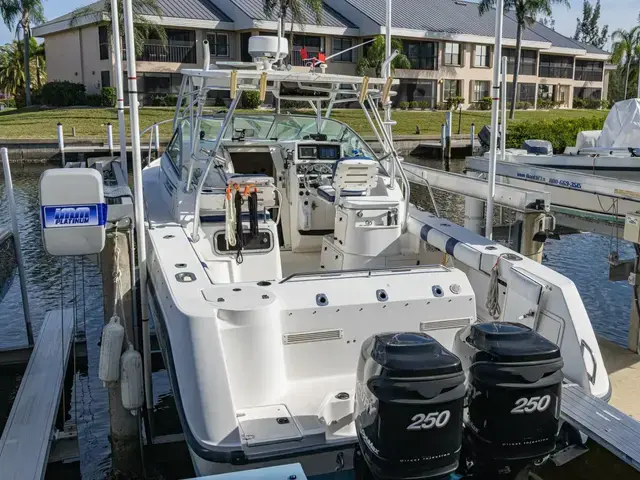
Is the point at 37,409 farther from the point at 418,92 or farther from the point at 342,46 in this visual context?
the point at 418,92

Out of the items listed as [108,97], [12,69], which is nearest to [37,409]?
[108,97]

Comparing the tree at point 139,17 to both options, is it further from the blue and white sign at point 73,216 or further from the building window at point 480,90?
the blue and white sign at point 73,216

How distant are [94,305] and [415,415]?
704cm

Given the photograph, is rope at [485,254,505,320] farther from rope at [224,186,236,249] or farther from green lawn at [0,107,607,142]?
green lawn at [0,107,607,142]

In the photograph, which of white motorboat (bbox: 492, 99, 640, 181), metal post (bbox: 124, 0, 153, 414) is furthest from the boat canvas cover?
metal post (bbox: 124, 0, 153, 414)

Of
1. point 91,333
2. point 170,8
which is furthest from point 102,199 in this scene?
point 170,8

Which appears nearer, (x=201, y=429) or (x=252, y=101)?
(x=201, y=429)

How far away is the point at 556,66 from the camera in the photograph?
45.5 m

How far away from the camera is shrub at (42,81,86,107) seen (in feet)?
104

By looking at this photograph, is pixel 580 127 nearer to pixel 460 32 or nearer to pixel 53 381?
pixel 460 32

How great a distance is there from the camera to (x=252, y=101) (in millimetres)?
27500

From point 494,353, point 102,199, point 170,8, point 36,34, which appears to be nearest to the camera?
point 494,353

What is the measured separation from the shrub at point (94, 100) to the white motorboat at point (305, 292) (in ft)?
85.8

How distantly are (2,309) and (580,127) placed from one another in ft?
71.1
